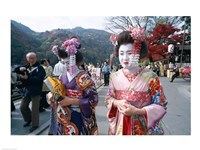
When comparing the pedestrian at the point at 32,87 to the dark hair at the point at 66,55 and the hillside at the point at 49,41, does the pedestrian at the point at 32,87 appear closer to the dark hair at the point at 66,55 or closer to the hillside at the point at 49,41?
the hillside at the point at 49,41

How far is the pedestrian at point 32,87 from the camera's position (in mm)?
2381

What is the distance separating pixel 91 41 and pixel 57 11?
456mm

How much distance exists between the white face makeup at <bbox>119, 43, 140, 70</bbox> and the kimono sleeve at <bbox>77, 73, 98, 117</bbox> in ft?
0.98

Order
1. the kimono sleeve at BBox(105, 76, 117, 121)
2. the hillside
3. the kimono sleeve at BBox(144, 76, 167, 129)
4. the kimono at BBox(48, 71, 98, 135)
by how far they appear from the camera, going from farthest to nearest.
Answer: the hillside → the kimono at BBox(48, 71, 98, 135) → the kimono sleeve at BBox(105, 76, 117, 121) → the kimono sleeve at BBox(144, 76, 167, 129)

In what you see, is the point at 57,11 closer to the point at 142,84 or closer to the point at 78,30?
the point at 78,30

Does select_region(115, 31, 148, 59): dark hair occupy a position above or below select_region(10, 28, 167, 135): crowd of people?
above

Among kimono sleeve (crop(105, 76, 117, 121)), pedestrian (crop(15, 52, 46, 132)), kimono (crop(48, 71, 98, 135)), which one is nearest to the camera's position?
kimono sleeve (crop(105, 76, 117, 121))

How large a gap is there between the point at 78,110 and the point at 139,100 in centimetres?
47

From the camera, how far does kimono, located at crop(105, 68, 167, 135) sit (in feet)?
5.33

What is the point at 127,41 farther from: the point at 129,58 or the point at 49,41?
the point at 49,41

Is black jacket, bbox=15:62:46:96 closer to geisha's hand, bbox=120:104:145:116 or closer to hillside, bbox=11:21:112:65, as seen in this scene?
hillside, bbox=11:21:112:65

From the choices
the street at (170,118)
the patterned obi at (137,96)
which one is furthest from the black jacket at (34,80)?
the patterned obi at (137,96)

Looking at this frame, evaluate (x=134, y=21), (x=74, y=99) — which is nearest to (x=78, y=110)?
(x=74, y=99)

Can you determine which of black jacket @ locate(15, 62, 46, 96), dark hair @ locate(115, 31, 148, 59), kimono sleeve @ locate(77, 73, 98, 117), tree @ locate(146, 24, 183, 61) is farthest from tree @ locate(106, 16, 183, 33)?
black jacket @ locate(15, 62, 46, 96)
